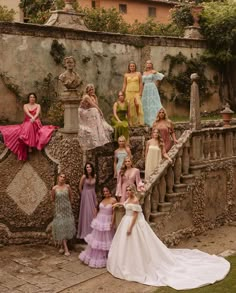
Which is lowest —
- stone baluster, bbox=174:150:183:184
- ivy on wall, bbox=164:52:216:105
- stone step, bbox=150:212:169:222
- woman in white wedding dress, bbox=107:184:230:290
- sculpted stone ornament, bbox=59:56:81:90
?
woman in white wedding dress, bbox=107:184:230:290

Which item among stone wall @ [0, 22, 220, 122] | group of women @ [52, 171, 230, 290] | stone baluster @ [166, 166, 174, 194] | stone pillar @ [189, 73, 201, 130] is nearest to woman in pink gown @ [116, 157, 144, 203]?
group of women @ [52, 171, 230, 290]

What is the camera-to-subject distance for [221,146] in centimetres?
1265

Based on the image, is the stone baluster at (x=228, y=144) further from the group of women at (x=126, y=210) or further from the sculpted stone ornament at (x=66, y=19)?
the sculpted stone ornament at (x=66, y=19)

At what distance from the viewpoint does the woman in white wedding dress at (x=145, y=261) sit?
29.9 feet

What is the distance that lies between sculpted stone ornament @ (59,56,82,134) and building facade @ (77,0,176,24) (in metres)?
22.0

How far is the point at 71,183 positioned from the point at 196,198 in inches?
117

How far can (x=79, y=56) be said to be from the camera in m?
16.8

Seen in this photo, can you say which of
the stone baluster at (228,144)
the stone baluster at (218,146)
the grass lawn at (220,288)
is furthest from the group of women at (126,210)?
the stone baluster at (228,144)

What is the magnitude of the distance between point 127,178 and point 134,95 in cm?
330

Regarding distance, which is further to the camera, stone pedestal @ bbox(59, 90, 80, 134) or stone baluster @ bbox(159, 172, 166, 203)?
stone pedestal @ bbox(59, 90, 80, 134)

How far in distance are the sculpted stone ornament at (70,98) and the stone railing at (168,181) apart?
212 cm

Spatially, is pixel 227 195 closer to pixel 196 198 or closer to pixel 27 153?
pixel 196 198

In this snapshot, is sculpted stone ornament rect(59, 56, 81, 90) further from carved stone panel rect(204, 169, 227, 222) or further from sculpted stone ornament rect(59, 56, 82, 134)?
carved stone panel rect(204, 169, 227, 222)

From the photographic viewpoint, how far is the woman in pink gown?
10.3 meters
